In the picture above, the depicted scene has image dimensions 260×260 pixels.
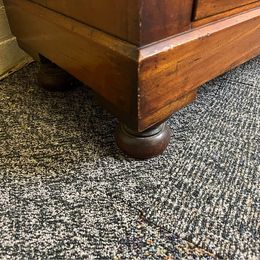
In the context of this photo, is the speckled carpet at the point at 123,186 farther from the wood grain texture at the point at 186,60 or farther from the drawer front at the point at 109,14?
the drawer front at the point at 109,14

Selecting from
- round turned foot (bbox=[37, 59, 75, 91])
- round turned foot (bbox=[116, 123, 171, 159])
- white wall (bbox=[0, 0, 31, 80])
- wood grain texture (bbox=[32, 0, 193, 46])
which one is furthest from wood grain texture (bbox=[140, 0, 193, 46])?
white wall (bbox=[0, 0, 31, 80])

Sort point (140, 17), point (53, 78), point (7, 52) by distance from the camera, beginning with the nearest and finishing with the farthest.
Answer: point (140, 17), point (53, 78), point (7, 52)

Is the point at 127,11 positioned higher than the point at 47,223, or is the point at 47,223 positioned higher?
the point at 127,11

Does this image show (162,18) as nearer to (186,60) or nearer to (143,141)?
(186,60)

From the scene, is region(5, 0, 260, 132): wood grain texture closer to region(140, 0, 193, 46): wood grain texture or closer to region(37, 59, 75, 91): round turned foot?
region(140, 0, 193, 46): wood grain texture

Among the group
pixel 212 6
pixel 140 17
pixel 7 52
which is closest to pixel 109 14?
pixel 140 17

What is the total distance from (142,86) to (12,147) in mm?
335

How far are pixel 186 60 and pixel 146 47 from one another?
0.28ft

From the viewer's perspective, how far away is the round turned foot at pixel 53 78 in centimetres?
75

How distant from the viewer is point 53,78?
0.75 metres

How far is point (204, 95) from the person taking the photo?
2.49 feet

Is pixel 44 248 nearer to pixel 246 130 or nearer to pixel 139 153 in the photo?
pixel 139 153

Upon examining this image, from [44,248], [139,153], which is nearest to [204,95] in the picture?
[139,153]

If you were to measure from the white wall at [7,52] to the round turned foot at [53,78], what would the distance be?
6.7 inches
